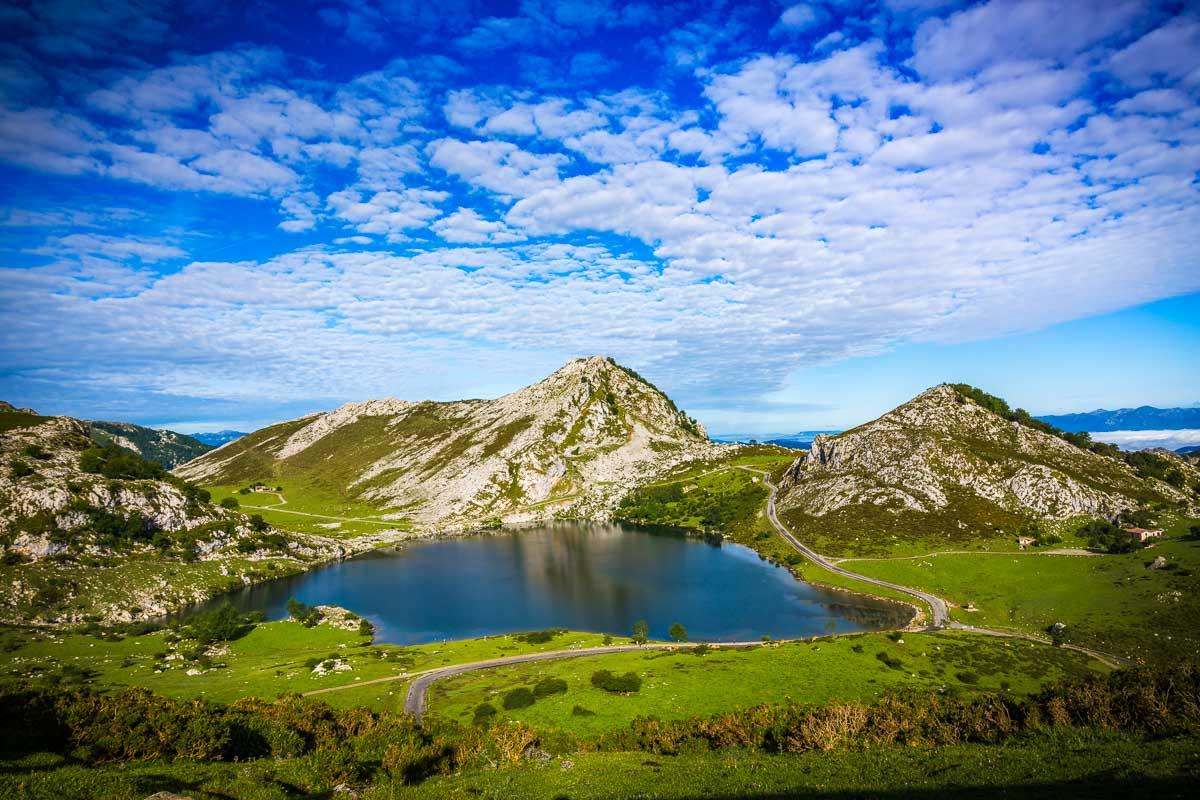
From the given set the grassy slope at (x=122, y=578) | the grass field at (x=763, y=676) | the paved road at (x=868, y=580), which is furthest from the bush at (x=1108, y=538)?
the grassy slope at (x=122, y=578)

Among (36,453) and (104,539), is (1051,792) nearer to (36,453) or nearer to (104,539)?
(104,539)

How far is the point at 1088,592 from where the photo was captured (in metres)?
84.7

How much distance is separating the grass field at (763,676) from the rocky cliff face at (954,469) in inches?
2871

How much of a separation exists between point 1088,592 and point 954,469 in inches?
2427

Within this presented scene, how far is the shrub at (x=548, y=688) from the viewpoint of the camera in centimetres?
5671

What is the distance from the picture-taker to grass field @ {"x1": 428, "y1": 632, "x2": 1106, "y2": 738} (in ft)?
171

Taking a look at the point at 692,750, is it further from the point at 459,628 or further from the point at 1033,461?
the point at 1033,461

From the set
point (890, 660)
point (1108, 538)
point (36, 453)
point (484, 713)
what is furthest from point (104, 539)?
point (1108, 538)

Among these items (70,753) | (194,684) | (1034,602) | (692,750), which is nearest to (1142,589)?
(1034,602)

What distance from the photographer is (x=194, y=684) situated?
211 ft

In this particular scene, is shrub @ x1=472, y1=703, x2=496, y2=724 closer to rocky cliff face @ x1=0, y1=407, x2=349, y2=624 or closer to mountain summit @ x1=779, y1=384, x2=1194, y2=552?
rocky cliff face @ x1=0, y1=407, x2=349, y2=624

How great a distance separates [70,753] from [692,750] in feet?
97.2

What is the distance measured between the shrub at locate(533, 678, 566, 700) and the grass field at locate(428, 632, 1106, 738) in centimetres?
91

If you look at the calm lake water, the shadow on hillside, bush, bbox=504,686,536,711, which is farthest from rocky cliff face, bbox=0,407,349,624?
the shadow on hillside
